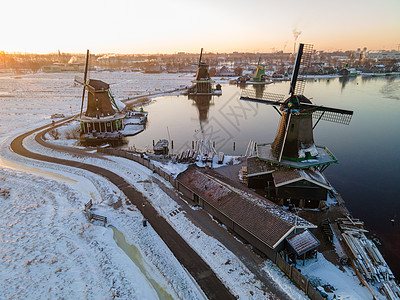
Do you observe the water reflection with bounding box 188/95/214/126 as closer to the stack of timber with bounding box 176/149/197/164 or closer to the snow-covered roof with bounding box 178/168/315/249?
the stack of timber with bounding box 176/149/197/164

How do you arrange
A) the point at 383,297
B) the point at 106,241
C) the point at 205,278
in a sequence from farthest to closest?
the point at 106,241 < the point at 205,278 < the point at 383,297

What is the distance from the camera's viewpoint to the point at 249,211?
17.0 meters

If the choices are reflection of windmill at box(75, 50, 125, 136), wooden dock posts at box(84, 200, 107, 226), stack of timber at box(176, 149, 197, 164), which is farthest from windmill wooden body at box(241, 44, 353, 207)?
reflection of windmill at box(75, 50, 125, 136)

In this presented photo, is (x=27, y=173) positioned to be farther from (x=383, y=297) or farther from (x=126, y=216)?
(x=383, y=297)

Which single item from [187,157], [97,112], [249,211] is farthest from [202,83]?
[249,211]

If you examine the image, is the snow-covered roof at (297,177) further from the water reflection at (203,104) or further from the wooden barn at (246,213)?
the water reflection at (203,104)

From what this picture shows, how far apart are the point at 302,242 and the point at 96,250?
45.1 ft

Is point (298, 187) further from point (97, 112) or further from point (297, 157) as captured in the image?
point (97, 112)

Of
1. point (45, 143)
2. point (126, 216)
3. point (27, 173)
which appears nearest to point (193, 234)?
point (126, 216)

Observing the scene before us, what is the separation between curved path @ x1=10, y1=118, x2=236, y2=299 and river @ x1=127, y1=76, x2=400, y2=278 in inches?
453

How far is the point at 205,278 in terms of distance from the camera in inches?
554

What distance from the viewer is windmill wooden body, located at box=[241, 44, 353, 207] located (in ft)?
67.1

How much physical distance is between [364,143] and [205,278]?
115ft


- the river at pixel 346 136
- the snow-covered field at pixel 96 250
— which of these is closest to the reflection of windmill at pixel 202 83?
the river at pixel 346 136
